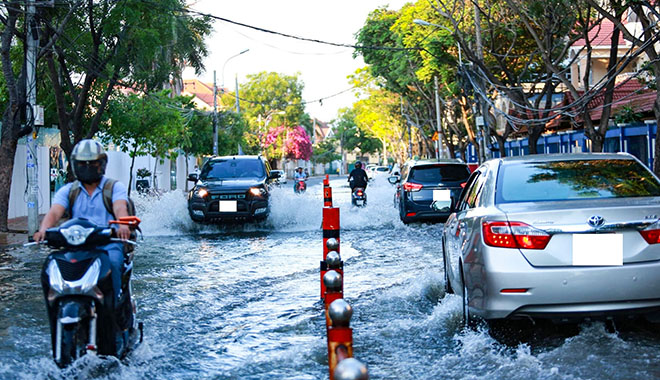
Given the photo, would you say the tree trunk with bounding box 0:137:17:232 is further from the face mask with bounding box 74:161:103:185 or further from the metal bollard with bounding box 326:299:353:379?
the metal bollard with bounding box 326:299:353:379

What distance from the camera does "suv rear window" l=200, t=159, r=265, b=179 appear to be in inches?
731

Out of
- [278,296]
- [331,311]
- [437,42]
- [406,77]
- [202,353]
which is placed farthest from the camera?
[406,77]

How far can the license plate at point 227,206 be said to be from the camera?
56.4 ft

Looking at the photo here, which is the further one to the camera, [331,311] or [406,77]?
[406,77]

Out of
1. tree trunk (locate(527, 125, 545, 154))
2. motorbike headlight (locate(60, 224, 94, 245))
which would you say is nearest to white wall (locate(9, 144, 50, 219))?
tree trunk (locate(527, 125, 545, 154))

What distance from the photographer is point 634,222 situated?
5.78 meters

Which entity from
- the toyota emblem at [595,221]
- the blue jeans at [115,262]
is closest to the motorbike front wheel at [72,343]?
the blue jeans at [115,262]

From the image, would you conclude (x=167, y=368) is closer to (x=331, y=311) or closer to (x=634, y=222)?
(x=331, y=311)

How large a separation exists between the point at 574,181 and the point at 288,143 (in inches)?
3226

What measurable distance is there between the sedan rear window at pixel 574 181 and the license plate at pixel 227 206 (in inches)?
427

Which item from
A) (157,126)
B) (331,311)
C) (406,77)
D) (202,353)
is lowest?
(202,353)

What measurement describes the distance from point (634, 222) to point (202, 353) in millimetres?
3282

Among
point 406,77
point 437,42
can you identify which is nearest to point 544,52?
point 437,42

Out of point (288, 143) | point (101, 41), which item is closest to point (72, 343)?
point (101, 41)
